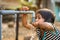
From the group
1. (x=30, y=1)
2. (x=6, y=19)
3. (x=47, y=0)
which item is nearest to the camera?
(x=47, y=0)

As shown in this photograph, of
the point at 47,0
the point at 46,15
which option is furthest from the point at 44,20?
the point at 47,0

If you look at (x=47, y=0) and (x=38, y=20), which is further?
(x=47, y=0)

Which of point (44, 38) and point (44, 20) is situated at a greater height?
point (44, 20)

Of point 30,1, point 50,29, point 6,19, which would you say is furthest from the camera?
point 30,1

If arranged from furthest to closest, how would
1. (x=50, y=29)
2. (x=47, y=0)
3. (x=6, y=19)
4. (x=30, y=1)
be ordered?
(x=30, y=1) < (x=6, y=19) < (x=47, y=0) < (x=50, y=29)

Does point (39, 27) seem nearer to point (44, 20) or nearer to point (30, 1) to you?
point (44, 20)

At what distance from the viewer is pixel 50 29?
2814mm

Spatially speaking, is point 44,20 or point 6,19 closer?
point 44,20

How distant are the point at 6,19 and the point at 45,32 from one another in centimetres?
1348

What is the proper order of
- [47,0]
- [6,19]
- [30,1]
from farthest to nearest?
[30,1], [6,19], [47,0]

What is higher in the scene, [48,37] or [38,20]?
[38,20]

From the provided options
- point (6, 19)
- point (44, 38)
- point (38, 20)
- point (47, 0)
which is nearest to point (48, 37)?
point (44, 38)

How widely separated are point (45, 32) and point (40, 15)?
23cm

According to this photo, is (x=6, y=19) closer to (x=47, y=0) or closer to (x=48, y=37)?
(x=47, y=0)
